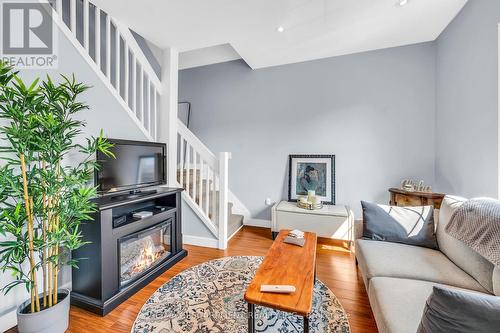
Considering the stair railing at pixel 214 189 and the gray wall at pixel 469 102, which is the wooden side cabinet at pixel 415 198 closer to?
the gray wall at pixel 469 102

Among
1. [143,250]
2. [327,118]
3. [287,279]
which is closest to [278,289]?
[287,279]

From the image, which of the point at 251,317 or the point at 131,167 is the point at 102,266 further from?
the point at 251,317

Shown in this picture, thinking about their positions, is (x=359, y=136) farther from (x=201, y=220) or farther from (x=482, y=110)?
(x=201, y=220)

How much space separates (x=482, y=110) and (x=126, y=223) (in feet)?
11.7

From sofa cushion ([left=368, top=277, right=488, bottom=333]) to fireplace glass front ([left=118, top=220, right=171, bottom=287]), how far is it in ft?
6.62

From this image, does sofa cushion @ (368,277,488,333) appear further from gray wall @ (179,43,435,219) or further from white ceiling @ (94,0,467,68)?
white ceiling @ (94,0,467,68)

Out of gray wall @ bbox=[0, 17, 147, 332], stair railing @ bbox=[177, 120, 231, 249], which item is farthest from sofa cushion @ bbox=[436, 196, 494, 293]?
gray wall @ bbox=[0, 17, 147, 332]

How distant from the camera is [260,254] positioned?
2.81 meters

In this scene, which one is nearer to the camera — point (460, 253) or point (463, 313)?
point (463, 313)

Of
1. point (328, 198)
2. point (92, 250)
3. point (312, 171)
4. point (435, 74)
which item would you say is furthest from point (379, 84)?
point (92, 250)

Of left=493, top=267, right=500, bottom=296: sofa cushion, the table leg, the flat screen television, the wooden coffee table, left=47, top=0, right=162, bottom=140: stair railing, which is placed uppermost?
left=47, top=0, right=162, bottom=140: stair railing

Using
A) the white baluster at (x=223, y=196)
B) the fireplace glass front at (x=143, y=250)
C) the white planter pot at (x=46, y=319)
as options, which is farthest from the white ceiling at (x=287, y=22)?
the white planter pot at (x=46, y=319)

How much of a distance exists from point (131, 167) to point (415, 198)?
130 inches

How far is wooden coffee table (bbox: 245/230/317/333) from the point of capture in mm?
1193
